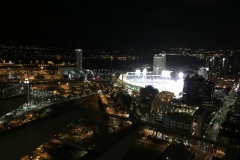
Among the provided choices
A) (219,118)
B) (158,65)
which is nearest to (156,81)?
(158,65)

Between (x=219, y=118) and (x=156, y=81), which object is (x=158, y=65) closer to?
(x=156, y=81)

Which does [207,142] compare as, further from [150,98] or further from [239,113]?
[239,113]

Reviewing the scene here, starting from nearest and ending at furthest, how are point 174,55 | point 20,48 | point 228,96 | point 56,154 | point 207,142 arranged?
point 207,142 < point 56,154 < point 228,96 < point 20,48 < point 174,55

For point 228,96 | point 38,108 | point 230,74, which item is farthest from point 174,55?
point 38,108

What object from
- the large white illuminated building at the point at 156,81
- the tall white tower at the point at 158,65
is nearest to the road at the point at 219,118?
the large white illuminated building at the point at 156,81

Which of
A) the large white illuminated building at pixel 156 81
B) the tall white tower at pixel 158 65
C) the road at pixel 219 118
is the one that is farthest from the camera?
the tall white tower at pixel 158 65

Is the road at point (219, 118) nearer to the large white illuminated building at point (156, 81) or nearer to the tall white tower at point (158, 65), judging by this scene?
the large white illuminated building at point (156, 81)

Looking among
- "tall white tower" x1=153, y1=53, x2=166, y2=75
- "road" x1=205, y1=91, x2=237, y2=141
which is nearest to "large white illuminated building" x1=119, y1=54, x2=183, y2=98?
"tall white tower" x1=153, y1=53, x2=166, y2=75

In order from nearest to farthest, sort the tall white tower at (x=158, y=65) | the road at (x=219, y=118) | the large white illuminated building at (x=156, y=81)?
the road at (x=219, y=118) → the large white illuminated building at (x=156, y=81) → the tall white tower at (x=158, y=65)

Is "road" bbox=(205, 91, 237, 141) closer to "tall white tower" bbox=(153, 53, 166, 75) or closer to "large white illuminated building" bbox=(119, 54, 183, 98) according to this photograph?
→ "large white illuminated building" bbox=(119, 54, 183, 98)

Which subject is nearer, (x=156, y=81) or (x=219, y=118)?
(x=219, y=118)

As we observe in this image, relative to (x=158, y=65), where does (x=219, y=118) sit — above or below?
below
